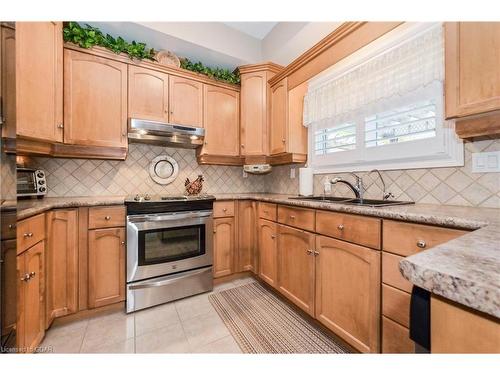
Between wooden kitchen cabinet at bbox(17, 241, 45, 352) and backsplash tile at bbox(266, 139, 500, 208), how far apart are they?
7.56ft

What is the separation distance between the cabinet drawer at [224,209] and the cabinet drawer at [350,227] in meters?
1.05

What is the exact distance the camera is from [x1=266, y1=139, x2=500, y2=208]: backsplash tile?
1188mm

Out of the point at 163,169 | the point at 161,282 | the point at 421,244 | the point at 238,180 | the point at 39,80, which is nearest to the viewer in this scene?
the point at 421,244

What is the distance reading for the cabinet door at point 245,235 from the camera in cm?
236

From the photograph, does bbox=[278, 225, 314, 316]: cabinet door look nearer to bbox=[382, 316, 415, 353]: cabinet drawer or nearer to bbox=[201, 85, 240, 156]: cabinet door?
bbox=[382, 316, 415, 353]: cabinet drawer

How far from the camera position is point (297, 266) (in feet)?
5.66

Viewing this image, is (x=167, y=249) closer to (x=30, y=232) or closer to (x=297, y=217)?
(x=30, y=232)

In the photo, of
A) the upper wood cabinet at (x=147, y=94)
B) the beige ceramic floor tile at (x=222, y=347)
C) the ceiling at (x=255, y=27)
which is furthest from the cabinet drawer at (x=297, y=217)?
the ceiling at (x=255, y=27)

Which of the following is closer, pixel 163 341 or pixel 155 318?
pixel 163 341

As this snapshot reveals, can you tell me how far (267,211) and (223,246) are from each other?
0.62 m

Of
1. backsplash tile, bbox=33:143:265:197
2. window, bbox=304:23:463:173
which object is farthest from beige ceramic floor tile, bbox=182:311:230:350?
window, bbox=304:23:463:173

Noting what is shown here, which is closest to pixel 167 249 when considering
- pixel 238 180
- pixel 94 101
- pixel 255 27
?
pixel 238 180

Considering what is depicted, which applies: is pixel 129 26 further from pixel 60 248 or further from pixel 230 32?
pixel 60 248

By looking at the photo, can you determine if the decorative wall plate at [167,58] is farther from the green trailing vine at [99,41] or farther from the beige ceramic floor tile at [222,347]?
the beige ceramic floor tile at [222,347]
